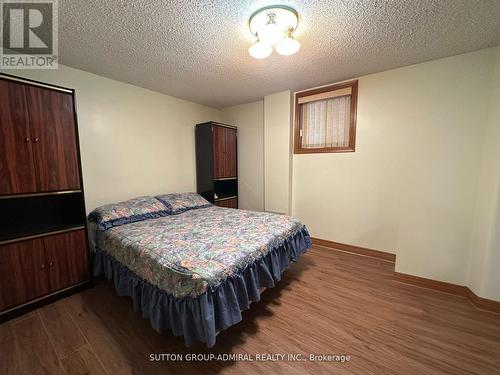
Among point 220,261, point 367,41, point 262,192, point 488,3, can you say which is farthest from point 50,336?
point 488,3

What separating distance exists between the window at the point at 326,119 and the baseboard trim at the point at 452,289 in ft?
5.55

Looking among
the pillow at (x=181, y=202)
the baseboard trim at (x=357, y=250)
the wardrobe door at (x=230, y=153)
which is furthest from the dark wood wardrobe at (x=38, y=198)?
the baseboard trim at (x=357, y=250)

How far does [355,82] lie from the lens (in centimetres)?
271

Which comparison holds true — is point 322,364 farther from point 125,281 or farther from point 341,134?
point 341,134

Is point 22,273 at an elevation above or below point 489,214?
below

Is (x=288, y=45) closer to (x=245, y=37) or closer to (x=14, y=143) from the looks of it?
(x=245, y=37)

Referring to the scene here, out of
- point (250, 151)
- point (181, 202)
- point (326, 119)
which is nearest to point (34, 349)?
point (181, 202)

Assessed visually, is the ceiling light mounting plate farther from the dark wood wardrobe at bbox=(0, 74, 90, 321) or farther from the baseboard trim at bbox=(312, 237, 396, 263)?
the baseboard trim at bbox=(312, 237, 396, 263)

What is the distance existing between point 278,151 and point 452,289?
265 centimetres

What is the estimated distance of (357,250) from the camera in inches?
113

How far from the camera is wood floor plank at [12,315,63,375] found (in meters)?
1.27

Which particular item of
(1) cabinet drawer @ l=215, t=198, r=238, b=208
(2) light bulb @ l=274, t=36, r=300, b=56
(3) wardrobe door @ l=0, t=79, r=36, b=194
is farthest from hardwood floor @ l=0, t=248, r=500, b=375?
(2) light bulb @ l=274, t=36, r=300, b=56

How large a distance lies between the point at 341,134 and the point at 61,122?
10.9ft

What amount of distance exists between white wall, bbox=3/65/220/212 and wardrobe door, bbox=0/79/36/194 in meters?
0.64
